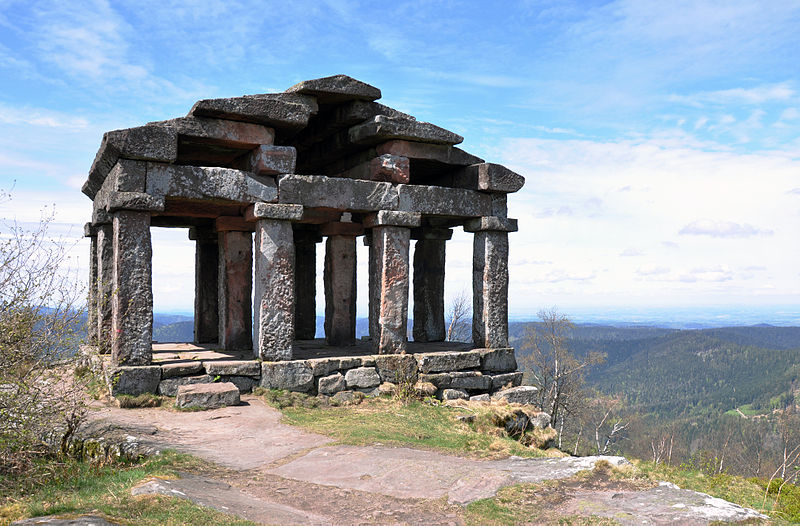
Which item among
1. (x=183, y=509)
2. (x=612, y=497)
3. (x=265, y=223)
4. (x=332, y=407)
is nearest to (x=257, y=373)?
(x=332, y=407)

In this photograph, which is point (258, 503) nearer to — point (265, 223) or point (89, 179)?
point (265, 223)

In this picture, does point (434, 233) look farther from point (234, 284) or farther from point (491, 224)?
point (234, 284)

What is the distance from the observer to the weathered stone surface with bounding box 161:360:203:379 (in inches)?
381

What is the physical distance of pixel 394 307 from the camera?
11523mm

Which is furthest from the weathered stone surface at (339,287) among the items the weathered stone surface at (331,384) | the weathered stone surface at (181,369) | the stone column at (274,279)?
the weathered stone surface at (181,369)

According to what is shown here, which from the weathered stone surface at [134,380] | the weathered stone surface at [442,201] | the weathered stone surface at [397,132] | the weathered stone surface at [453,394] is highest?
the weathered stone surface at [397,132]

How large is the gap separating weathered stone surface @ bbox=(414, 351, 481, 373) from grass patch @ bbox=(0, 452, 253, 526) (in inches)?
215

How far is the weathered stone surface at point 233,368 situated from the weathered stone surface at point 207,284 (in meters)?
4.34

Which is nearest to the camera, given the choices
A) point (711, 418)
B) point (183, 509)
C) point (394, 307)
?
point (183, 509)

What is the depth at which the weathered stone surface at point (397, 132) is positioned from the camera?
11.3 meters

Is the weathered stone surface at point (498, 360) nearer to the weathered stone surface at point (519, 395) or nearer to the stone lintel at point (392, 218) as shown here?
the weathered stone surface at point (519, 395)

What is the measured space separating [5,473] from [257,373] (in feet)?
15.4

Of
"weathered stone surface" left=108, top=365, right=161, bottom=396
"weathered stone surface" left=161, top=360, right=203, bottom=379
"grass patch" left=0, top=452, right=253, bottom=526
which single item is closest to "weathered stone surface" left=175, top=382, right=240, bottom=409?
"weathered stone surface" left=161, top=360, right=203, bottom=379

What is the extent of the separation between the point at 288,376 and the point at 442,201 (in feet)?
14.5
